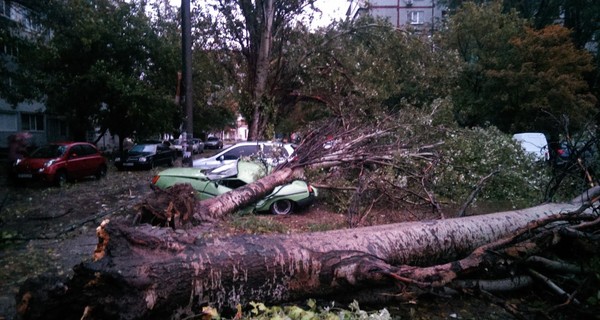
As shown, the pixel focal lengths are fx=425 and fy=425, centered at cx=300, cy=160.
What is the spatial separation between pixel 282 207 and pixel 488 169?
Result: 4553 mm

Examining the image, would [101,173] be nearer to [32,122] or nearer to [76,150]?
[76,150]

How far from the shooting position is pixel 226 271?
3.03 meters

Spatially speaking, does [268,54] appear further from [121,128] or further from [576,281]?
[576,281]

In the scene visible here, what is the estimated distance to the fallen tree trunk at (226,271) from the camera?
8.66ft

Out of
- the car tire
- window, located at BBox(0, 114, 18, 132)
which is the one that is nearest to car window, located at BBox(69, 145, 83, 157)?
the car tire

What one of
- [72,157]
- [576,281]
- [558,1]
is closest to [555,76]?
[558,1]

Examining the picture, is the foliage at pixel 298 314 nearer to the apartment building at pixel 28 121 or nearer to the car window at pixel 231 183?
the car window at pixel 231 183

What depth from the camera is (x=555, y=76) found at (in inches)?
776

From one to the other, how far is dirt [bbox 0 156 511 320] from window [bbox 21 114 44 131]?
15.8 m

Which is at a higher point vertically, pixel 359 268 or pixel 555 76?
pixel 555 76

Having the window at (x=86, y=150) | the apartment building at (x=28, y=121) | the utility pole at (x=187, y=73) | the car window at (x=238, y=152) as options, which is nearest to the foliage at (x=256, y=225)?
the utility pole at (x=187, y=73)

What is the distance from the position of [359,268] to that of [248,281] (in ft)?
2.88

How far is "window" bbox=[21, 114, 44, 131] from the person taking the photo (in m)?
25.2

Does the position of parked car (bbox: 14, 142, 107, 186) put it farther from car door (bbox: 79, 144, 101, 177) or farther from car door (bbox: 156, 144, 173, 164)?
car door (bbox: 156, 144, 173, 164)
